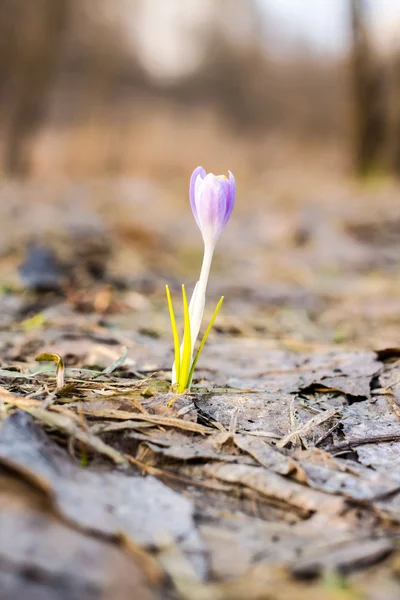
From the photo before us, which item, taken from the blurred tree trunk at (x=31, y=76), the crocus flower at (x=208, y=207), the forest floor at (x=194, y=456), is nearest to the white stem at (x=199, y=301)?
the crocus flower at (x=208, y=207)

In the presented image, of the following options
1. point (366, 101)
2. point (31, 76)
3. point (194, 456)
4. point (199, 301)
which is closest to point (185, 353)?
point (199, 301)

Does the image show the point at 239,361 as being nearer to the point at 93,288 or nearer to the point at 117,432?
the point at 117,432

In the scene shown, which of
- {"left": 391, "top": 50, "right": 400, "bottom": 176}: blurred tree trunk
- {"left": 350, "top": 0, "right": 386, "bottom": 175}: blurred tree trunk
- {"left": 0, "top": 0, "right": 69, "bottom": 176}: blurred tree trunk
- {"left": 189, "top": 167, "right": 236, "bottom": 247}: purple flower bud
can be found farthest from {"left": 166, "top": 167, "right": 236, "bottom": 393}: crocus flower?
{"left": 0, "top": 0, "right": 69, "bottom": 176}: blurred tree trunk

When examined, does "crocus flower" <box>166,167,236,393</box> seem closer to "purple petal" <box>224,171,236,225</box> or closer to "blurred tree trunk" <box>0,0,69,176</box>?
"purple petal" <box>224,171,236,225</box>

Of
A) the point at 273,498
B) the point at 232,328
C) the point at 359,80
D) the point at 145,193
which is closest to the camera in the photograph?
the point at 273,498

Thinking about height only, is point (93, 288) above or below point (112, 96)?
below

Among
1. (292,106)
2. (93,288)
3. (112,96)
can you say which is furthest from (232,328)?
(292,106)

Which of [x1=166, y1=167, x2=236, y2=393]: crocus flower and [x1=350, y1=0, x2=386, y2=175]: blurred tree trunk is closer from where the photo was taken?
[x1=166, y1=167, x2=236, y2=393]: crocus flower

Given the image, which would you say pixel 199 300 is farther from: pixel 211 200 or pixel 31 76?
pixel 31 76
